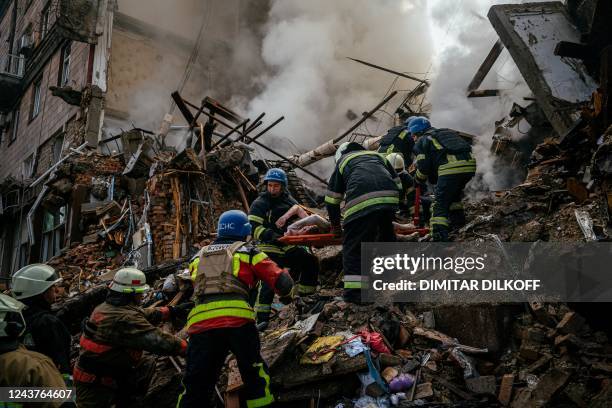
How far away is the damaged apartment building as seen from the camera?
37.1 ft

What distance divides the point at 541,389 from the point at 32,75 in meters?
19.2

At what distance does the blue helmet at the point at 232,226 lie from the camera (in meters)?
3.51

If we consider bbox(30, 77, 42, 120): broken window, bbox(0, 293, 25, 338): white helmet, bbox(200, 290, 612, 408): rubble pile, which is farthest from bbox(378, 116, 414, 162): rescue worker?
bbox(30, 77, 42, 120): broken window

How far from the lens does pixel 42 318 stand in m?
3.05

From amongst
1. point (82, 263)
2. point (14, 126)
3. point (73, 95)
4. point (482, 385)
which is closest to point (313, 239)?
point (482, 385)

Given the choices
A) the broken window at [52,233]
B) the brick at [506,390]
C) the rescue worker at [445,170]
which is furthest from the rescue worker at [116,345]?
the broken window at [52,233]

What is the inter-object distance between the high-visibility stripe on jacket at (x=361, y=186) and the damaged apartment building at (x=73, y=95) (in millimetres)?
7230

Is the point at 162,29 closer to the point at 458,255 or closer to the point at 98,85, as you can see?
the point at 98,85

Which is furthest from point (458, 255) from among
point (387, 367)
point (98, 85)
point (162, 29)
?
point (162, 29)

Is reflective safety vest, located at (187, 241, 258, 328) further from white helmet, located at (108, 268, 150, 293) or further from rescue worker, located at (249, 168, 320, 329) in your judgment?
rescue worker, located at (249, 168, 320, 329)

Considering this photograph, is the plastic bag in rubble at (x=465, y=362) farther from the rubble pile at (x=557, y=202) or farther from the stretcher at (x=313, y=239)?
the stretcher at (x=313, y=239)

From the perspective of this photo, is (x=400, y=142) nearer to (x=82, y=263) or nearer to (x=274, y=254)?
(x=274, y=254)

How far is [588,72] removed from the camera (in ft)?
21.7

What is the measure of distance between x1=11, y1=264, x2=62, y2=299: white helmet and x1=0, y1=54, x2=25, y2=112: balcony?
17113 mm
